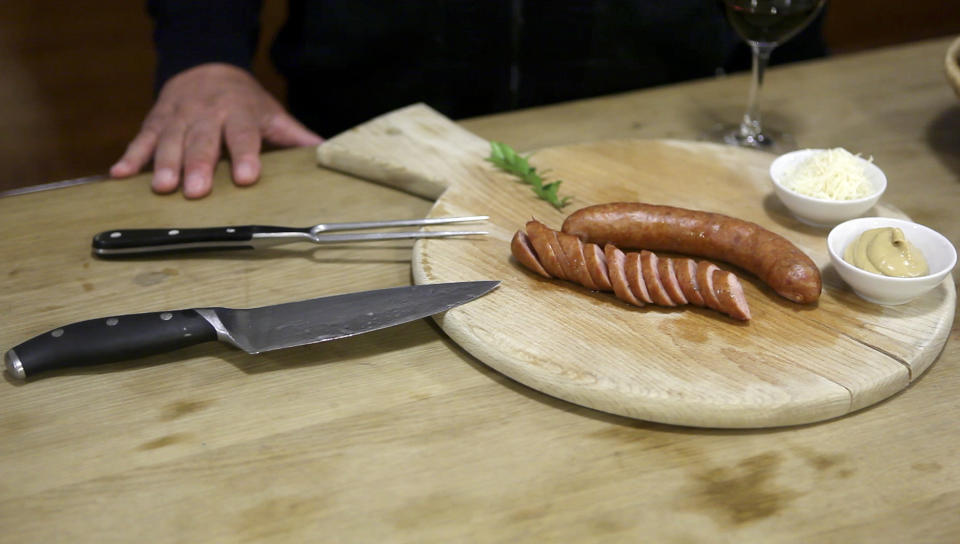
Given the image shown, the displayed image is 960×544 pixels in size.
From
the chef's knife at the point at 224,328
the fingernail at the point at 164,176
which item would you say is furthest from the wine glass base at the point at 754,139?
the fingernail at the point at 164,176

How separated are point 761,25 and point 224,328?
1.53 m

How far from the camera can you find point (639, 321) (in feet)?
5.56

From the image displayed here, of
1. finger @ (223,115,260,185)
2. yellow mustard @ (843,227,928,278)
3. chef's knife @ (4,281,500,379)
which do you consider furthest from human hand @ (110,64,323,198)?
yellow mustard @ (843,227,928,278)

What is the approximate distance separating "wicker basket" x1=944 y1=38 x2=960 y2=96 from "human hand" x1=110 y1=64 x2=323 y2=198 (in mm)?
1795

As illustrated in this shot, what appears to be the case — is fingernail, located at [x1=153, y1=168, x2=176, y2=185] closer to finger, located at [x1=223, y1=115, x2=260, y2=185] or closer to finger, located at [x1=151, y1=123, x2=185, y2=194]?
finger, located at [x1=151, y1=123, x2=185, y2=194]

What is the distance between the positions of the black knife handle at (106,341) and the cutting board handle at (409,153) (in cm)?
78

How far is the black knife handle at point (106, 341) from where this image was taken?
5.20 feet

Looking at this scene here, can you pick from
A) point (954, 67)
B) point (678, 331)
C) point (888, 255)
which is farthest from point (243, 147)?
point (954, 67)

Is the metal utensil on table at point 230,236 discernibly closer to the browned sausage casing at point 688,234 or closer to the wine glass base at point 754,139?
the browned sausage casing at point 688,234

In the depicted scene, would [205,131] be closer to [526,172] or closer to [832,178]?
[526,172]

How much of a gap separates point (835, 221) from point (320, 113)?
1.85 metres

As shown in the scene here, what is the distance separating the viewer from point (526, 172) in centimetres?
215

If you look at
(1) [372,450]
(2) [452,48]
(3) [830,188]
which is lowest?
(1) [372,450]

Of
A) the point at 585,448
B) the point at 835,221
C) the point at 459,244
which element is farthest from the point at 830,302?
the point at 459,244
